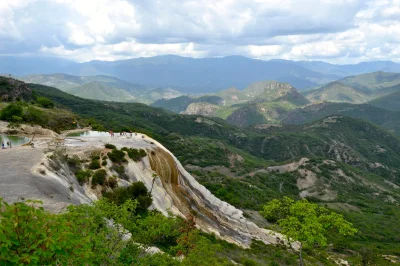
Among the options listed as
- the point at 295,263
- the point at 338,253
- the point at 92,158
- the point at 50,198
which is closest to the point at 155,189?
the point at 92,158

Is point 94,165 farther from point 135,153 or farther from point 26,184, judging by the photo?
point 26,184

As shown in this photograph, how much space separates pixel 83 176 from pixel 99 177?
1.89 meters

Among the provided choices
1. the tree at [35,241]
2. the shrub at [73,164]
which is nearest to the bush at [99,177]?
the shrub at [73,164]

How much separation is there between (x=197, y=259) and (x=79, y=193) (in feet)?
59.8

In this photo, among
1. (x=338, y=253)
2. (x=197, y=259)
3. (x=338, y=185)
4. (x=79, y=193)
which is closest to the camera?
(x=197, y=259)

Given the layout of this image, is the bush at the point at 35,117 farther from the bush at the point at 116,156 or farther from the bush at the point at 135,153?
the bush at the point at 116,156

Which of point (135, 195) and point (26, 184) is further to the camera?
point (135, 195)

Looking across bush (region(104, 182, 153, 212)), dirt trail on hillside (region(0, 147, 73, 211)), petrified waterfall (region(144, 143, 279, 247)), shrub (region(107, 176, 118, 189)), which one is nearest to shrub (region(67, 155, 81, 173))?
dirt trail on hillside (region(0, 147, 73, 211))

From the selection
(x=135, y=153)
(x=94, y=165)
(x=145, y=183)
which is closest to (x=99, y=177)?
(x=94, y=165)

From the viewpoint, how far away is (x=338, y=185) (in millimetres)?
157250

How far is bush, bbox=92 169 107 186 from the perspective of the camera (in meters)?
35.0

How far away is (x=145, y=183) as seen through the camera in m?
41.0

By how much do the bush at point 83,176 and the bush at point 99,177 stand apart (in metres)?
0.61

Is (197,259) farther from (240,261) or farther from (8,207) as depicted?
(240,261)
